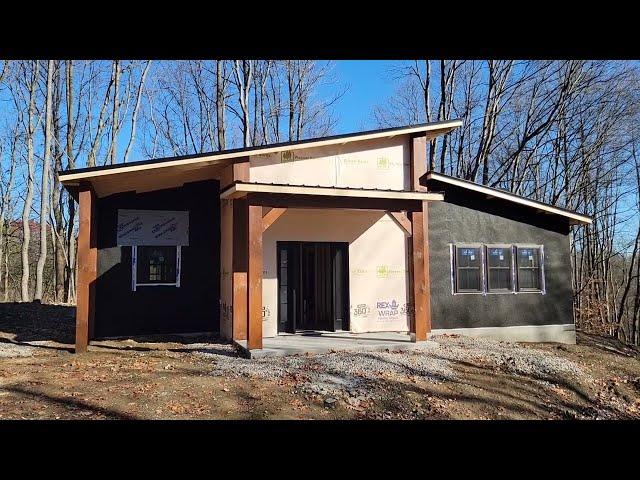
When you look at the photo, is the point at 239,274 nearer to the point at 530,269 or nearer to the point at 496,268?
the point at 496,268

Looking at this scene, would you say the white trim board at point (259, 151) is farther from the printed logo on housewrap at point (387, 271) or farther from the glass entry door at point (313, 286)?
the printed logo on housewrap at point (387, 271)

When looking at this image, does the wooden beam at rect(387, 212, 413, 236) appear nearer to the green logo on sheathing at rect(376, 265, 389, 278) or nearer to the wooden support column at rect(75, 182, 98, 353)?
the green logo on sheathing at rect(376, 265, 389, 278)

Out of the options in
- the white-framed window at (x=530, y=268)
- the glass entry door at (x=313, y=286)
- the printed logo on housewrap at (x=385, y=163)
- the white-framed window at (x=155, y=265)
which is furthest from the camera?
the white-framed window at (x=530, y=268)

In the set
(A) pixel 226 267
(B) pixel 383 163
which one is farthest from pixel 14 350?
(B) pixel 383 163

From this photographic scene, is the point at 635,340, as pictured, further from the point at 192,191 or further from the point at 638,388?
the point at 192,191

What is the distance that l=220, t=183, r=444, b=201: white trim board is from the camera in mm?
8719

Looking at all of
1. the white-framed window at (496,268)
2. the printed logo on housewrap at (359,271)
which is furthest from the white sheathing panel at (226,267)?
the white-framed window at (496,268)

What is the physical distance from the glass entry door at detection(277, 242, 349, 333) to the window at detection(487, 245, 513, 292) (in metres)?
3.62

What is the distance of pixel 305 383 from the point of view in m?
6.86

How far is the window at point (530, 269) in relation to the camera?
1232 centimetres

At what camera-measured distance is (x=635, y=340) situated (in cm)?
2231

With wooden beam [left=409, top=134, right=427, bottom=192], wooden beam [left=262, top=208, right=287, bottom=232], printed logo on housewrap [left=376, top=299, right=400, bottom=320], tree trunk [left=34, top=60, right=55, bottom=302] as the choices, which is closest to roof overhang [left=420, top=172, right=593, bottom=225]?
wooden beam [left=409, top=134, right=427, bottom=192]

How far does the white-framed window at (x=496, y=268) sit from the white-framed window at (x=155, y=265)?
6.50 m
